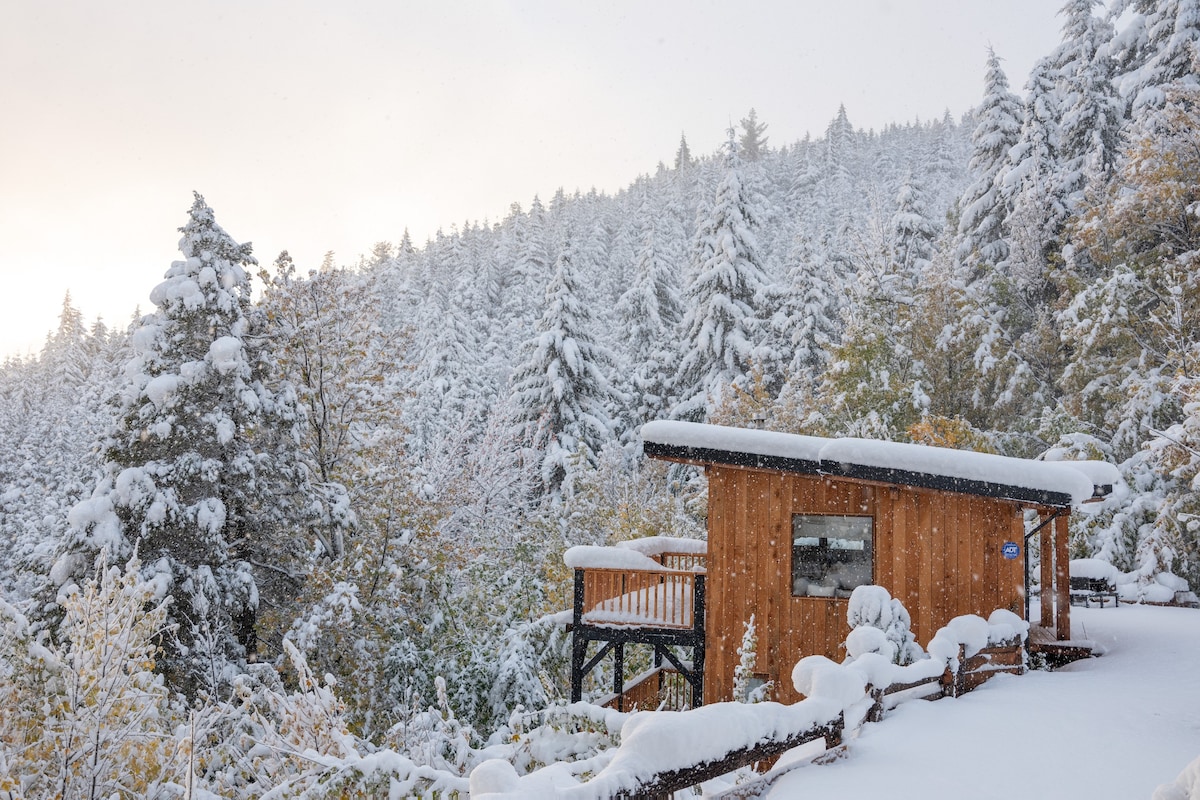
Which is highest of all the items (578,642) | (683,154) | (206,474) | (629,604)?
(683,154)

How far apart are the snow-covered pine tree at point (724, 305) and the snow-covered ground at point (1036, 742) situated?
23.8 meters

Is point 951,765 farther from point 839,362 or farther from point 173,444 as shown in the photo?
point 839,362

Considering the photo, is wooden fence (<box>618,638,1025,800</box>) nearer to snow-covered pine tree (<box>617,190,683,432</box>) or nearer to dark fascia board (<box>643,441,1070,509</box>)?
dark fascia board (<box>643,441,1070,509</box>)

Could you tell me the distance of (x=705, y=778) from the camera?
436 cm

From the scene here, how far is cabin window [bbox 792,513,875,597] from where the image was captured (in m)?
12.2

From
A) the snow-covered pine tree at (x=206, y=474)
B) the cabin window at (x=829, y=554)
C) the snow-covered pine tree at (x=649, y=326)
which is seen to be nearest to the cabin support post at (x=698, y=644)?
the cabin window at (x=829, y=554)

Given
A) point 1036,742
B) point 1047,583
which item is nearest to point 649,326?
point 1047,583

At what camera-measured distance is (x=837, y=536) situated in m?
12.3

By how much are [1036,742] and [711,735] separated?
3.94 metres

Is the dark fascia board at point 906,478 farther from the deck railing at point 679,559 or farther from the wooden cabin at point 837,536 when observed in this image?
the deck railing at point 679,559

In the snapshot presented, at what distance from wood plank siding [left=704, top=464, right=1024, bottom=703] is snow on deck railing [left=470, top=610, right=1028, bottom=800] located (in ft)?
13.9

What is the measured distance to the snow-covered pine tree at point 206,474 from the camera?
14289 millimetres

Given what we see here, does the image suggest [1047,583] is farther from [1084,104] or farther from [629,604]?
[1084,104]

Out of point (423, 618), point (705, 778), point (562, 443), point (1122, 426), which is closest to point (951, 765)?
point (705, 778)
